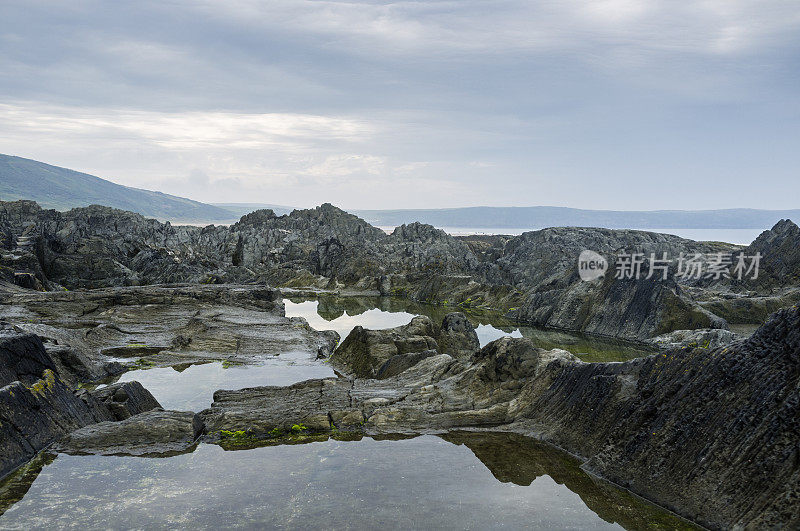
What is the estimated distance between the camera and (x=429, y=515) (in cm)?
1537

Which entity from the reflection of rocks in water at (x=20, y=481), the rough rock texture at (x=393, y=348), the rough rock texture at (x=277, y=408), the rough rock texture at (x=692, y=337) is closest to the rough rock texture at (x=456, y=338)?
the rough rock texture at (x=393, y=348)

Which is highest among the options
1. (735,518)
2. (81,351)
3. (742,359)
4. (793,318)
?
(793,318)

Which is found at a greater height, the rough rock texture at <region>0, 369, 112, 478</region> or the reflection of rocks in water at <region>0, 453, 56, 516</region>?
the rough rock texture at <region>0, 369, 112, 478</region>

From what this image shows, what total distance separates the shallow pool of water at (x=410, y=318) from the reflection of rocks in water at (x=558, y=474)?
2450 cm

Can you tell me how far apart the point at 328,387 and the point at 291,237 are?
498 feet

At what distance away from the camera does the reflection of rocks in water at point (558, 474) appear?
15.5m

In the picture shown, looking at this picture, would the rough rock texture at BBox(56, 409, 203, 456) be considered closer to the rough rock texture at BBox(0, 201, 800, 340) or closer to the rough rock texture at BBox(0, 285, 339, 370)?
the rough rock texture at BBox(0, 285, 339, 370)

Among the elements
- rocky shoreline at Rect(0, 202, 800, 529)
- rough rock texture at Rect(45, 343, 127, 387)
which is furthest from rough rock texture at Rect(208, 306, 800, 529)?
rough rock texture at Rect(45, 343, 127, 387)

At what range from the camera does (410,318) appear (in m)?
85.4

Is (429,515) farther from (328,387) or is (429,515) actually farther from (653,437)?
(328,387)

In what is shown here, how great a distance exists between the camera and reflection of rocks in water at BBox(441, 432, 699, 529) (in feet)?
50.8

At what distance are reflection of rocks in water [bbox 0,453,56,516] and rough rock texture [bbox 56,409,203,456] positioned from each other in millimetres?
923

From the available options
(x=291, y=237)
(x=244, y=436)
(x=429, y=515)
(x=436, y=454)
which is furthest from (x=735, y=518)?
(x=291, y=237)

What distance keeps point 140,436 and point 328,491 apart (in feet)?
26.8
